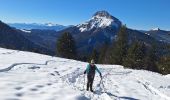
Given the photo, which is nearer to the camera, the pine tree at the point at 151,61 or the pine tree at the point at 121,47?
the pine tree at the point at 121,47

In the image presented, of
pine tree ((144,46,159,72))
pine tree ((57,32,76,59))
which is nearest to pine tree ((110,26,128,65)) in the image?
pine tree ((57,32,76,59))

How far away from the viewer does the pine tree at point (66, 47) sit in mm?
85250

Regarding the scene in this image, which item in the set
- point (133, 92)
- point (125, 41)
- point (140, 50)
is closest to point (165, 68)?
point (140, 50)

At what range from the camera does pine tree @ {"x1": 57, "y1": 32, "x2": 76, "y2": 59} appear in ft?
280

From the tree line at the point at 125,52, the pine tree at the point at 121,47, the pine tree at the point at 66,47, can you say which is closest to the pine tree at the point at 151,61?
the tree line at the point at 125,52

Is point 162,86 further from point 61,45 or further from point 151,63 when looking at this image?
point 151,63

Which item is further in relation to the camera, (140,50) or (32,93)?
(140,50)

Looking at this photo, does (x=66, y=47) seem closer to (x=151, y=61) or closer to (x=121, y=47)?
(x=121, y=47)

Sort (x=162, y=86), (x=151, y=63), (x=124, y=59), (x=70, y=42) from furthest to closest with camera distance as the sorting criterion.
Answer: (x=151, y=63), (x=70, y=42), (x=124, y=59), (x=162, y=86)

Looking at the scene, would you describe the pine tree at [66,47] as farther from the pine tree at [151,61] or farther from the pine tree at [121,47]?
the pine tree at [151,61]

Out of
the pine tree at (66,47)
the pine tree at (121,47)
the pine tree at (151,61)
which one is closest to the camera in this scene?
the pine tree at (121,47)

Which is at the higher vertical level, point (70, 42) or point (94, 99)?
point (70, 42)

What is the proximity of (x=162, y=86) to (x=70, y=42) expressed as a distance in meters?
57.1

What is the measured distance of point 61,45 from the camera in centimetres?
8581
